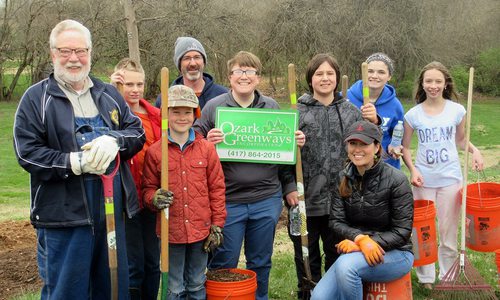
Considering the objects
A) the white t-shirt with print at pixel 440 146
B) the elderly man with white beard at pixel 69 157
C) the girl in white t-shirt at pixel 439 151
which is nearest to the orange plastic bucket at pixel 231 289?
the elderly man with white beard at pixel 69 157

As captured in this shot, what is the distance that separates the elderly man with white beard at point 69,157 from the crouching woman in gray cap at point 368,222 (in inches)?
66.9

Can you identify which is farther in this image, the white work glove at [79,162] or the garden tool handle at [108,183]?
the garden tool handle at [108,183]

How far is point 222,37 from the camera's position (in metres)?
28.3

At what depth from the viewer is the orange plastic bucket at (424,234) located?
538cm

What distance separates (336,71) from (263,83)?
1330 inches

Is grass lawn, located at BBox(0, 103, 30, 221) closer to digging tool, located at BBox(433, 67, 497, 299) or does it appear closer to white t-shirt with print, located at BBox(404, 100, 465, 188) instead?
white t-shirt with print, located at BBox(404, 100, 465, 188)

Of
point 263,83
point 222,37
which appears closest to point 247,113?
point 222,37

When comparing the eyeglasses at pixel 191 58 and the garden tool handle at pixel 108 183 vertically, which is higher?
the eyeglasses at pixel 191 58

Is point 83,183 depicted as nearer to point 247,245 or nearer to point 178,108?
point 178,108

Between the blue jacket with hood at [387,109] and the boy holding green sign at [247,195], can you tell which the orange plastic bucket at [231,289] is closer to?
the boy holding green sign at [247,195]

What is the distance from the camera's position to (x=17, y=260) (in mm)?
7250

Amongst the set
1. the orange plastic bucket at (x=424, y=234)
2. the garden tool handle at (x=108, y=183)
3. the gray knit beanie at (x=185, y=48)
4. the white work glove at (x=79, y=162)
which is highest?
the gray knit beanie at (x=185, y=48)

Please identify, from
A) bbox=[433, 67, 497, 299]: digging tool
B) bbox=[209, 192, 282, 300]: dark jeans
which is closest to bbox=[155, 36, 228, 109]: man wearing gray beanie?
bbox=[209, 192, 282, 300]: dark jeans

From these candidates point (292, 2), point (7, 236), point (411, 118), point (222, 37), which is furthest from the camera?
point (292, 2)
